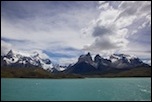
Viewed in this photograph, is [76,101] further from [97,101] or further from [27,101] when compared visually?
[27,101]

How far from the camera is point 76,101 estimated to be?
58.4m

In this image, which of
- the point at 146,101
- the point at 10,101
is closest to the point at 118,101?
the point at 146,101

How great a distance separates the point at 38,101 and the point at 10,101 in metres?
6.90

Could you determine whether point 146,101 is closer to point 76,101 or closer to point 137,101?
point 137,101

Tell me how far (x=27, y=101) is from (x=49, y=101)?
18.6 ft

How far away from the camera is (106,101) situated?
58781 mm

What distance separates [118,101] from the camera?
5822 centimetres

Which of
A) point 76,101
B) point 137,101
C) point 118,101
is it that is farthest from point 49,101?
point 137,101

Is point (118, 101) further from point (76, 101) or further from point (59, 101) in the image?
point (59, 101)

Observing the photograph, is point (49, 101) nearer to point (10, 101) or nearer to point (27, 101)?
point (27, 101)

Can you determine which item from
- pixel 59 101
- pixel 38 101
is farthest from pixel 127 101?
pixel 38 101

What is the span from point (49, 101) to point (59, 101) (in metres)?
2.68

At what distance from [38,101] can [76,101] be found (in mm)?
9725

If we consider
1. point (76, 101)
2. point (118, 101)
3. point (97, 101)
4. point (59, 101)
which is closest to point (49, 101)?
point (59, 101)
